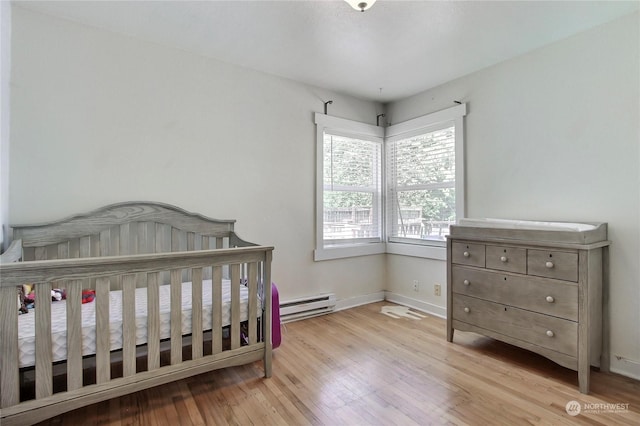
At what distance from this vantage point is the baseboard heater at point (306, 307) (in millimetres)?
2926

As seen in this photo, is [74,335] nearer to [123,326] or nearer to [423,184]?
[123,326]

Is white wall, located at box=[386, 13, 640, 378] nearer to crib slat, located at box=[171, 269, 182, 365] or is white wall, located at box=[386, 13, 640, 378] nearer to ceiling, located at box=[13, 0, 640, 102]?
ceiling, located at box=[13, 0, 640, 102]

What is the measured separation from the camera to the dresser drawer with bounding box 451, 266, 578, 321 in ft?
6.15

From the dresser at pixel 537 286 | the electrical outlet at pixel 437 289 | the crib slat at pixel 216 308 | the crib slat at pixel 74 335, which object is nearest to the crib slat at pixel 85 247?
the crib slat at pixel 74 335

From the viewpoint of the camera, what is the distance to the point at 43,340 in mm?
1408

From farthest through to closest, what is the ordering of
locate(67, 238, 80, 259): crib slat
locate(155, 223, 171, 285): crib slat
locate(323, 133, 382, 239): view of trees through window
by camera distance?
locate(323, 133, 382, 239): view of trees through window → locate(155, 223, 171, 285): crib slat → locate(67, 238, 80, 259): crib slat

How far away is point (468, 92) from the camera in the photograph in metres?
2.88

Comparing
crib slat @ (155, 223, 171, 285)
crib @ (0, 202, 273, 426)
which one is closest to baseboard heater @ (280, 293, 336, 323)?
crib @ (0, 202, 273, 426)

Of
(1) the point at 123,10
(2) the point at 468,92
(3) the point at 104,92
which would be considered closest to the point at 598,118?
(2) the point at 468,92

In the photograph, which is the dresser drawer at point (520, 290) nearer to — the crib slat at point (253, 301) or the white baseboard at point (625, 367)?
the white baseboard at point (625, 367)

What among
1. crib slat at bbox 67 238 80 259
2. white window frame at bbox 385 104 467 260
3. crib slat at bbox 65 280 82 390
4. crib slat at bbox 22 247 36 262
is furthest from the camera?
white window frame at bbox 385 104 467 260

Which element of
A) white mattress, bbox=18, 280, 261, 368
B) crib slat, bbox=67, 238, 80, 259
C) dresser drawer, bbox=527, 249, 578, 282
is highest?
crib slat, bbox=67, 238, 80, 259

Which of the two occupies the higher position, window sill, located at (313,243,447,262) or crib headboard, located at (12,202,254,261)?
crib headboard, located at (12,202,254,261)

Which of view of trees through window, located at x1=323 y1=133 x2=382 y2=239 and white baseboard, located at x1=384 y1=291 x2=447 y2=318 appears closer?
white baseboard, located at x1=384 y1=291 x2=447 y2=318
